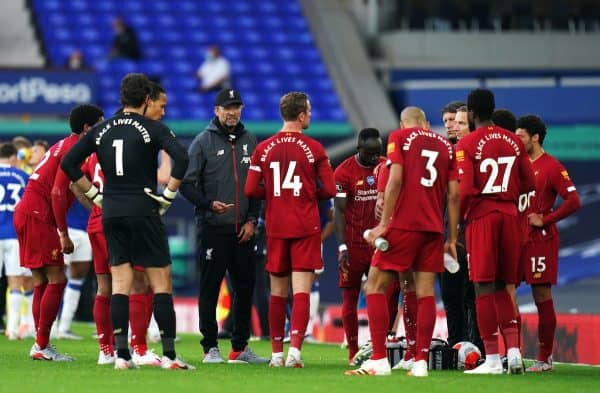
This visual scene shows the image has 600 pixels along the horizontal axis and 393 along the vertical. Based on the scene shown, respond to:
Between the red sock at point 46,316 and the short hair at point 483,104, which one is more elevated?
the short hair at point 483,104

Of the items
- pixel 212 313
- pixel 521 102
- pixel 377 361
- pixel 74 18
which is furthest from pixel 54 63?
pixel 377 361

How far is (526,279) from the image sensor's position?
1222 centimetres

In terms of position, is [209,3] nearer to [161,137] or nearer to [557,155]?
[557,155]

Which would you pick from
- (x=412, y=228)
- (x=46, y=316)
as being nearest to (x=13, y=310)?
(x=46, y=316)

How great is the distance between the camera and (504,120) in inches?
461

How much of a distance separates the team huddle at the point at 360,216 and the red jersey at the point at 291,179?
11mm

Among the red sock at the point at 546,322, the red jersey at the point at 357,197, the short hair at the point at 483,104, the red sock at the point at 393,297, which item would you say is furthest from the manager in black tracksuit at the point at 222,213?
the red sock at the point at 546,322

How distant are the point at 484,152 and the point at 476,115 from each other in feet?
1.09

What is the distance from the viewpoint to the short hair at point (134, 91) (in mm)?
10969

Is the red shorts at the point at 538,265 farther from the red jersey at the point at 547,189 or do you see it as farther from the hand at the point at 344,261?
the hand at the point at 344,261

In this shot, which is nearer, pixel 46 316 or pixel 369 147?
pixel 369 147

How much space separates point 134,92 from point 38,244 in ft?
8.72

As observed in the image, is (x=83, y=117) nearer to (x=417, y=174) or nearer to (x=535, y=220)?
(x=417, y=174)

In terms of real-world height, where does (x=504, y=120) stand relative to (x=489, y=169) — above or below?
above
